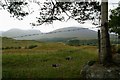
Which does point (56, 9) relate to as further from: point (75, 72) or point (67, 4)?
point (75, 72)

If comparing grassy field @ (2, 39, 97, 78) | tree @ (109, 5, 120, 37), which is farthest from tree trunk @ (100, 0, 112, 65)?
tree @ (109, 5, 120, 37)

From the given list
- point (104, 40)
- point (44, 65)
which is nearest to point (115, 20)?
point (44, 65)

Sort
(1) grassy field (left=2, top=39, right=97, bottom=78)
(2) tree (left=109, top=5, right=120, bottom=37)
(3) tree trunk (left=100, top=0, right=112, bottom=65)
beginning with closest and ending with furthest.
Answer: (3) tree trunk (left=100, top=0, right=112, bottom=65), (1) grassy field (left=2, top=39, right=97, bottom=78), (2) tree (left=109, top=5, right=120, bottom=37)

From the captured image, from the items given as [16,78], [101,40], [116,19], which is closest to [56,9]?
[101,40]

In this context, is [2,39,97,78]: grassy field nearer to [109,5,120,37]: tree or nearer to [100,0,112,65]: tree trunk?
[100,0,112,65]: tree trunk

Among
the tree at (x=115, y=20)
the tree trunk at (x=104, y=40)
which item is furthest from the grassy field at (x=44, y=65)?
the tree at (x=115, y=20)

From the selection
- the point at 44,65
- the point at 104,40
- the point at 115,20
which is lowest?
the point at 44,65

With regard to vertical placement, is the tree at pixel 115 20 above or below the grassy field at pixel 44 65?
above

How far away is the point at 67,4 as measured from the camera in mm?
14406

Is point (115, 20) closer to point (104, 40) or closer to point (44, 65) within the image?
point (44, 65)

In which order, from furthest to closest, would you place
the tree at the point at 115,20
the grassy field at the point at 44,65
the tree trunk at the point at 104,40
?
the tree at the point at 115,20 → the grassy field at the point at 44,65 → the tree trunk at the point at 104,40

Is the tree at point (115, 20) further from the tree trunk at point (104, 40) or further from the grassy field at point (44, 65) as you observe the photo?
the tree trunk at point (104, 40)

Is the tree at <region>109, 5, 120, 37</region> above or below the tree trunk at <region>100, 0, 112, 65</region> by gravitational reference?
above

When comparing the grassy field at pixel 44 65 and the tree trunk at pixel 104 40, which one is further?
the grassy field at pixel 44 65
